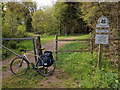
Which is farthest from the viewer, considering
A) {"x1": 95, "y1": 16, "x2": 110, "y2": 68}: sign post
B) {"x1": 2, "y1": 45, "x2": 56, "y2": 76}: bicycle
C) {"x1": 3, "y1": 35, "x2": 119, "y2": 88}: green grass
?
{"x1": 2, "y1": 45, "x2": 56, "y2": 76}: bicycle

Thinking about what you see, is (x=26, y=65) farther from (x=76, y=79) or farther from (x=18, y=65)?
(x=76, y=79)

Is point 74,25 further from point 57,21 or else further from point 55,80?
point 55,80

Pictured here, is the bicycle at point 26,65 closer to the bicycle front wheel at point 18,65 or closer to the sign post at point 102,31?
the bicycle front wheel at point 18,65

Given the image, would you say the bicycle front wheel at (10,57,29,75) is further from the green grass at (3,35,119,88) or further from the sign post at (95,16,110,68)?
the sign post at (95,16,110,68)

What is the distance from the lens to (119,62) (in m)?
4.91

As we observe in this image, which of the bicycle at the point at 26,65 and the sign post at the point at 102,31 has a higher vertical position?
the sign post at the point at 102,31

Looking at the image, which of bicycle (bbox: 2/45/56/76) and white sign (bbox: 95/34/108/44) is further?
bicycle (bbox: 2/45/56/76)

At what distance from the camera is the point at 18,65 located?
4547 millimetres

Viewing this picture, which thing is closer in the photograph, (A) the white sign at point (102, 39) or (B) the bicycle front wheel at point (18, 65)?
(A) the white sign at point (102, 39)

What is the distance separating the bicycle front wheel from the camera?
4.45 meters

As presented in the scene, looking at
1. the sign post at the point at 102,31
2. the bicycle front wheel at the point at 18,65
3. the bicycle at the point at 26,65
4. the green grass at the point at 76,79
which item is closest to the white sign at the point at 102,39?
the sign post at the point at 102,31

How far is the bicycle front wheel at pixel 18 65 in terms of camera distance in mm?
4449

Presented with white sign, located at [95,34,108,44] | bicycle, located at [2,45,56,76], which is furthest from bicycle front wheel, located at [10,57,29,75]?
white sign, located at [95,34,108,44]

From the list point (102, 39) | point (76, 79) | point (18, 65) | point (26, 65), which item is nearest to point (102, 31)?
point (102, 39)
